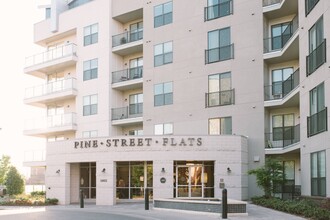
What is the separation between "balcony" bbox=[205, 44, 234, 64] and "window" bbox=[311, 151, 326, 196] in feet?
37.0

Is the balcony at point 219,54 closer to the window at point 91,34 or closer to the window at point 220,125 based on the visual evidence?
→ the window at point 220,125

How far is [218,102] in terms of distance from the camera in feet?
108

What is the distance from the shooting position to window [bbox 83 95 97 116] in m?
39.9

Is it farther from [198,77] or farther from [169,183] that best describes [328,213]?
[198,77]

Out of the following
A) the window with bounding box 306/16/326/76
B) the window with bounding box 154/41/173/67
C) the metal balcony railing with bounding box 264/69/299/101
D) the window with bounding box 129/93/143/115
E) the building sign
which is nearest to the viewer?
the window with bounding box 306/16/326/76

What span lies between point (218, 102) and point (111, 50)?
11268 mm

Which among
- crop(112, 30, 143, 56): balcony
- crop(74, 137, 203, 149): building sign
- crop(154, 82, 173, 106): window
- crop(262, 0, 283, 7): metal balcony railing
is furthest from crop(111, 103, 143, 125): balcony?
crop(262, 0, 283, 7): metal balcony railing

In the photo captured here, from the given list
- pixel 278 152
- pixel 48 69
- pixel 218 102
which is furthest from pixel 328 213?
pixel 48 69

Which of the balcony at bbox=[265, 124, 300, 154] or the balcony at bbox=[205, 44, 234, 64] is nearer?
the balcony at bbox=[265, 124, 300, 154]

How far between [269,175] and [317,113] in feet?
18.3

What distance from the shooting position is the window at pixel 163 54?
35.9 meters

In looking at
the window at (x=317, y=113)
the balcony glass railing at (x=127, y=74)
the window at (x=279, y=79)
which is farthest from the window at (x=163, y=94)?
the window at (x=317, y=113)

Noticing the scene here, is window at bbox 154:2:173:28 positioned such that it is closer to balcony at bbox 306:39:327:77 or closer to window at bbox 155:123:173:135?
window at bbox 155:123:173:135

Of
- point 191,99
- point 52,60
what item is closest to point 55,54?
point 52,60
